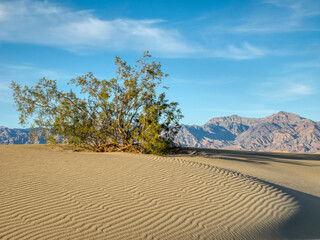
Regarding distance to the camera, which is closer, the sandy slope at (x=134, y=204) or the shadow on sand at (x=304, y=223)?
the sandy slope at (x=134, y=204)

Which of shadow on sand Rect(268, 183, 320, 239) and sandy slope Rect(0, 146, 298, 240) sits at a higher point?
sandy slope Rect(0, 146, 298, 240)

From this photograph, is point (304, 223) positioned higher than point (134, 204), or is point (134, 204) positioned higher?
point (134, 204)

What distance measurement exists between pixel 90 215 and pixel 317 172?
13593 millimetres

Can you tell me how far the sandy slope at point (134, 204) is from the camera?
509cm

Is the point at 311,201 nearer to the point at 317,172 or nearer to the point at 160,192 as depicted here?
the point at 160,192

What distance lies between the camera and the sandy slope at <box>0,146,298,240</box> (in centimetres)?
509

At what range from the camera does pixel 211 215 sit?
20.2ft

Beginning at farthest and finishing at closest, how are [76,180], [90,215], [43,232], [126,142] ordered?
1. [126,142]
2. [76,180]
3. [90,215]
4. [43,232]

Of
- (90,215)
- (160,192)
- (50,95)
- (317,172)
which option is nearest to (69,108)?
(50,95)

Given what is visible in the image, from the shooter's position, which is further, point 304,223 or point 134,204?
point 304,223

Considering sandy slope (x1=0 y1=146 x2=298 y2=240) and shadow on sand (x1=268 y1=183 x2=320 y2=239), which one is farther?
shadow on sand (x1=268 y1=183 x2=320 y2=239)

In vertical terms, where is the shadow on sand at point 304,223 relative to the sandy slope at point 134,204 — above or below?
below

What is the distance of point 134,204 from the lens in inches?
250

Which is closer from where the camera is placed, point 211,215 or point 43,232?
point 43,232
